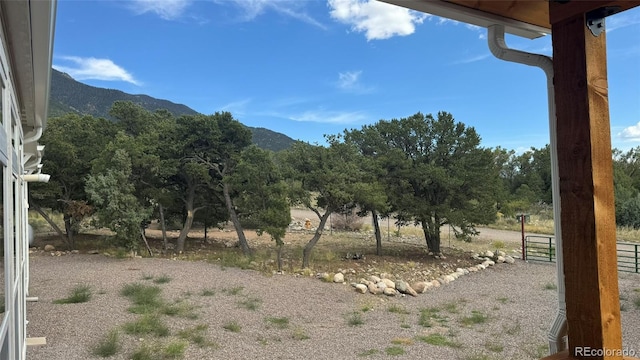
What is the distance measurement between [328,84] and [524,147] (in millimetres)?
17549

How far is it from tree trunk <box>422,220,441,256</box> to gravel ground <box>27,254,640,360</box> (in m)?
2.25

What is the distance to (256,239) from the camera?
15789mm

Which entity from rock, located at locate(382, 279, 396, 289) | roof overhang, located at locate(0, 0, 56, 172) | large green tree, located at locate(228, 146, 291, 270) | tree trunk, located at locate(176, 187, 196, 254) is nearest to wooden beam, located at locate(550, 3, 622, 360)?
roof overhang, located at locate(0, 0, 56, 172)

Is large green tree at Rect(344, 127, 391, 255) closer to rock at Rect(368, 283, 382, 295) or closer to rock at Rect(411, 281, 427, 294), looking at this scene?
rock at Rect(411, 281, 427, 294)

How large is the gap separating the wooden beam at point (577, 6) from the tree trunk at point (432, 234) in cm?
1057

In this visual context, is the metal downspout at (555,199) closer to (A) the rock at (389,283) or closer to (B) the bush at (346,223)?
(A) the rock at (389,283)

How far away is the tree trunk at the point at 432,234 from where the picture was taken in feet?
37.1

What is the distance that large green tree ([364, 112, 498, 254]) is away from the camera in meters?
11.1

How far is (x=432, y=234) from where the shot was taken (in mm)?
11547

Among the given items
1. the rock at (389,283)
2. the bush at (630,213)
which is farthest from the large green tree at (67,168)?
the bush at (630,213)

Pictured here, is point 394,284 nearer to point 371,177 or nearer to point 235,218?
point 371,177

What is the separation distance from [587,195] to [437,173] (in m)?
10.2

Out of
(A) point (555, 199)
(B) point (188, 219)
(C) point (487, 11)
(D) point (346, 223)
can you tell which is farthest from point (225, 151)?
(A) point (555, 199)

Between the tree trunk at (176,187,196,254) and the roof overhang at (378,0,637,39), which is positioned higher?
the roof overhang at (378,0,637,39)
